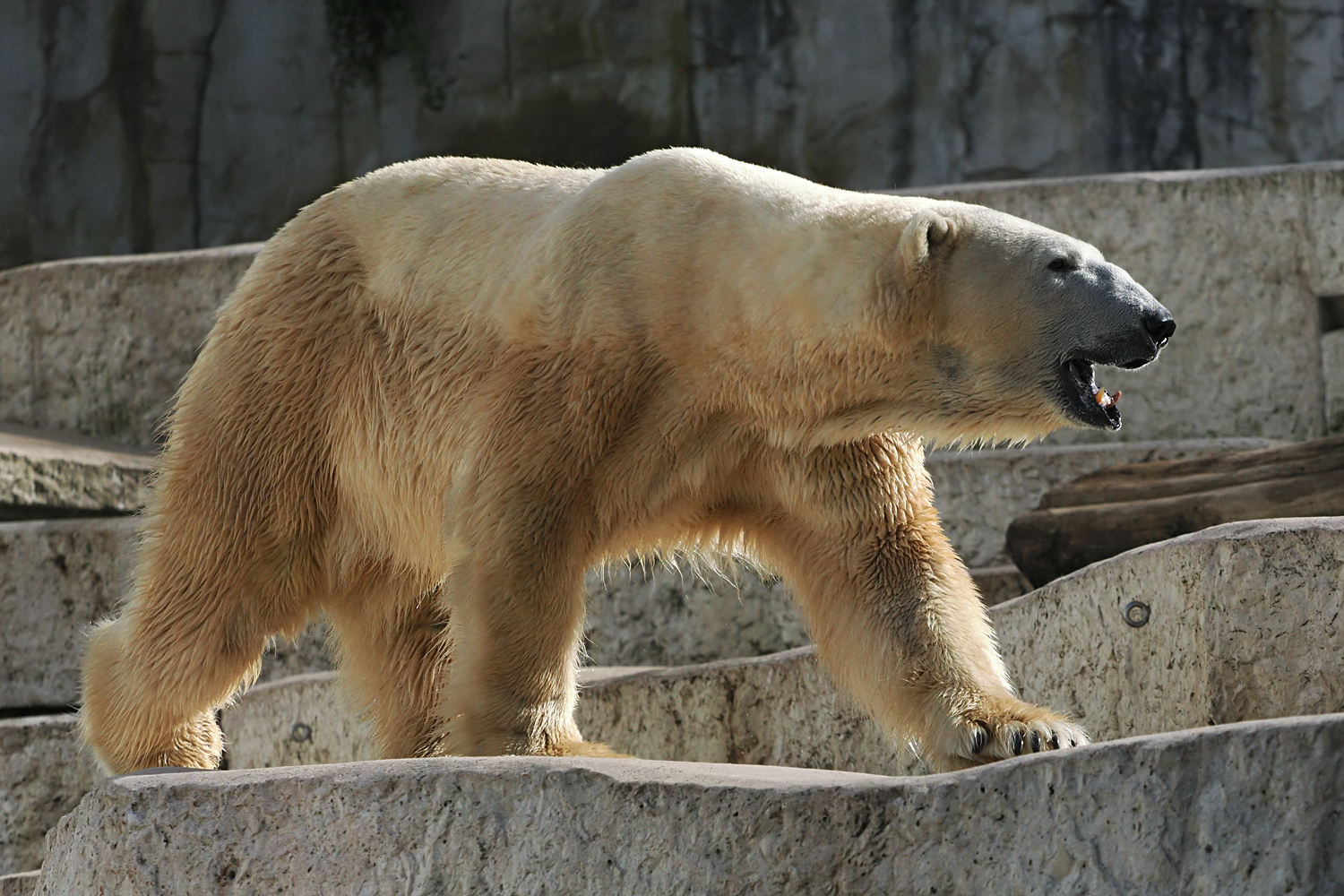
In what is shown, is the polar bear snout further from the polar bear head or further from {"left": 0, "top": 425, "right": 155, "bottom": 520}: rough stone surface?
{"left": 0, "top": 425, "right": 155, "bottom": 520}: rough stone surface

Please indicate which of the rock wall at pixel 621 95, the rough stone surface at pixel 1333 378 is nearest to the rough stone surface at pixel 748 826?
the rough stone surface at pixel 1333 378

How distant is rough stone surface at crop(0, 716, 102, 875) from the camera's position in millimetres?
4383

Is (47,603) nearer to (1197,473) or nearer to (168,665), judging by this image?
(168,665)

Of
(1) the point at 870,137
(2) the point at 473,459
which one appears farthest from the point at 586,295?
(1) the point at 870,137

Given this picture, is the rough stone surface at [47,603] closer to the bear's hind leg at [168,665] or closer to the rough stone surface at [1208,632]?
the bear's hind leg at [168,665]

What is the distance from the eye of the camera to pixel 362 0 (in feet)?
31.4

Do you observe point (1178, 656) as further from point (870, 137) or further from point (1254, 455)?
point (870, 137)

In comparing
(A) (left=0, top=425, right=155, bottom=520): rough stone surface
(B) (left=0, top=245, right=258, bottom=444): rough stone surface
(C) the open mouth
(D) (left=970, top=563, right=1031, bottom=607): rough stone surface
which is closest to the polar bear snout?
(C) the open mouth

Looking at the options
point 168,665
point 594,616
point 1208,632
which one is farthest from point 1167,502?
point 168,665

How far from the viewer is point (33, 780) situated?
173 inches

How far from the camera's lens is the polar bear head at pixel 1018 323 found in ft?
8.68

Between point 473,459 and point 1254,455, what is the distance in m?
2.35

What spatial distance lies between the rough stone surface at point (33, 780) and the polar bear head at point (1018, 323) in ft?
9.05

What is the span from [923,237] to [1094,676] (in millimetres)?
1139
